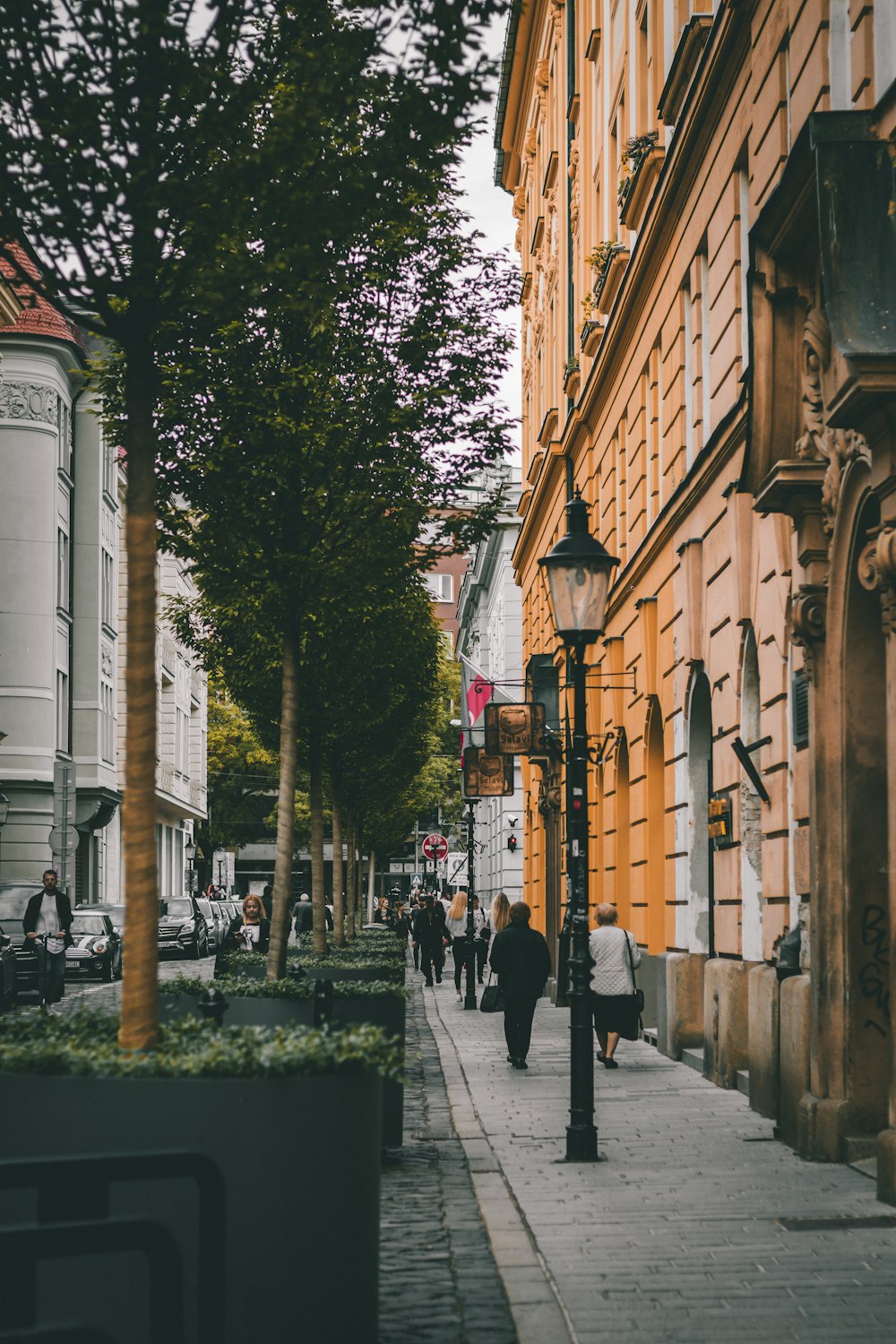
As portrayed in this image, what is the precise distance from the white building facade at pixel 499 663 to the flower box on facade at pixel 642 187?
17.9 meters

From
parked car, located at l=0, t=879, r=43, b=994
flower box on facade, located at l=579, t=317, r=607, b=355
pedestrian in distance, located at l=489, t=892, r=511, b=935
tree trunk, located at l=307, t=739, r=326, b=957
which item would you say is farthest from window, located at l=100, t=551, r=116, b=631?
tree trunk, located at l=307, t=739, r=326, b=957

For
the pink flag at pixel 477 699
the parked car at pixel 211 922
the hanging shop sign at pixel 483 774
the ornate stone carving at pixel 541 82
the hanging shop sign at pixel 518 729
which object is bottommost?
the parked car at pixel 211 922

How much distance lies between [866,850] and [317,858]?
39.4 feet

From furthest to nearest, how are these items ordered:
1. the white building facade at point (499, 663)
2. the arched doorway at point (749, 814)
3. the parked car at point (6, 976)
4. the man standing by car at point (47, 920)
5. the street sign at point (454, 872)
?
the street sign at point (454, 872), the white building facade at point (499, 663), the man standing by car at point (47, 920), the parked car at point (6, 976), the arched doorway at point (749, 814)

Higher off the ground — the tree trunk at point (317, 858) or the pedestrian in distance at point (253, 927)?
the tree trunk at point (317, 858)

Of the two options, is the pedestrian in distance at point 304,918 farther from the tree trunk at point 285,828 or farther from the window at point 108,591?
the tree trunk at point 285,828

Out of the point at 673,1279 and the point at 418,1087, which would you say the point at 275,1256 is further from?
the point at 418,1087

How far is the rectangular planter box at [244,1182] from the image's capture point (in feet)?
16.9

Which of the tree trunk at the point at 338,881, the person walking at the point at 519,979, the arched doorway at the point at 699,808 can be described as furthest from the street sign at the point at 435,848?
the person walking at the point at 519,979

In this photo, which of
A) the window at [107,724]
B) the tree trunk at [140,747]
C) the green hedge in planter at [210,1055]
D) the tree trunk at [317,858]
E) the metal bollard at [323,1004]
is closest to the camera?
the green hedge in planter at [210,1055]

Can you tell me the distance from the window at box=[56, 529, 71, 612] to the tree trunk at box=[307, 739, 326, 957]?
1113 inches

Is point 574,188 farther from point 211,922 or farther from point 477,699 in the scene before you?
point 211,922

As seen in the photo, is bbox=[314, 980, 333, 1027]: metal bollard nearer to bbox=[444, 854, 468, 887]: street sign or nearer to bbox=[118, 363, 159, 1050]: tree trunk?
bbox=[118, 363, 159, 1050]: tree trunk

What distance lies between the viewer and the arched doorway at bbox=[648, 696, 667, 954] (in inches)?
867
